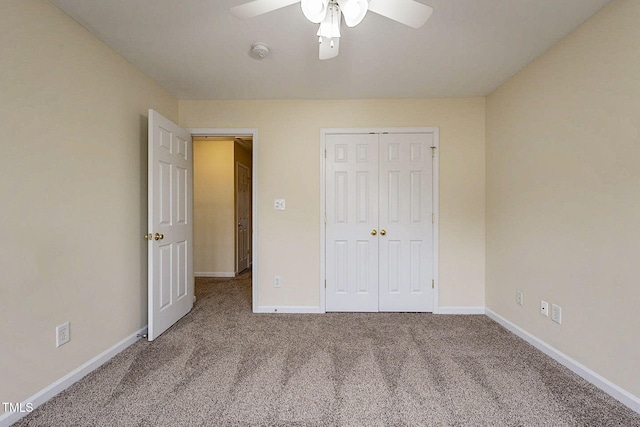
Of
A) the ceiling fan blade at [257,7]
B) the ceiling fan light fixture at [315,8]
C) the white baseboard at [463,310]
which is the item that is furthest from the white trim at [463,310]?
the ceiling fan blade at [257,7]

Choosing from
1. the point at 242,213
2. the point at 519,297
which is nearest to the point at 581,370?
the point at 519,297

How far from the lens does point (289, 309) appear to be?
3.12m

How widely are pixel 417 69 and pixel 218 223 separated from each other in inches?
147

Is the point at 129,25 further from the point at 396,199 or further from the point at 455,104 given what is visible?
the point at 455,104

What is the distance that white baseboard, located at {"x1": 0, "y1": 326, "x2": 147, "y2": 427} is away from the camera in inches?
57.7

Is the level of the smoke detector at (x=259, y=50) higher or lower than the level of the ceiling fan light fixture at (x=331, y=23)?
higher

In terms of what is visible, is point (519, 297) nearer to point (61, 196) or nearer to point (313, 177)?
point (313, 177)

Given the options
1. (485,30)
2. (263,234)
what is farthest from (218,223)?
(485,30)

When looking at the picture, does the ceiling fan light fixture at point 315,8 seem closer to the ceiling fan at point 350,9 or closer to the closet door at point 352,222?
the ceiling fan at point 350,9

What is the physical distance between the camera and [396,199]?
122 inches

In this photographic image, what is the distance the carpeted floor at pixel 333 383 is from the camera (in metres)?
1.52

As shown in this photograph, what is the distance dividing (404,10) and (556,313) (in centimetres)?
227

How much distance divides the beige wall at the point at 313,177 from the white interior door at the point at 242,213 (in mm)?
1937

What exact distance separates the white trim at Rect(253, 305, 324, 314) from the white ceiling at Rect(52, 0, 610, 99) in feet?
7.33
